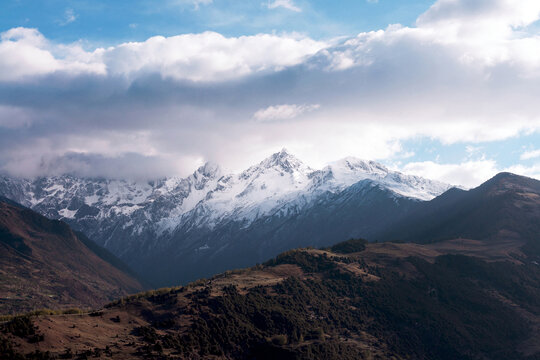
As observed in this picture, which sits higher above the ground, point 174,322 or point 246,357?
point 174,322

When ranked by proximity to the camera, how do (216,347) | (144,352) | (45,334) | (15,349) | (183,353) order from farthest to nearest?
(216,347) → (183,353) → (144,352) → (45,334) → (15,349)

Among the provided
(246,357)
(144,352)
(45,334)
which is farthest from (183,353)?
(45,334)

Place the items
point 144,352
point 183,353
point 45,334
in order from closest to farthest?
point 45,334 < point 144,352 < point 183,353

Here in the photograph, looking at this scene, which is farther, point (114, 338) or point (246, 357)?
point (246, 357)

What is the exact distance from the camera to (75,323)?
17575cm

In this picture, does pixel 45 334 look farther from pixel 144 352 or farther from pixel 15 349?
pixel 144 352

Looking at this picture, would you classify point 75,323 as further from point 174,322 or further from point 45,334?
point 174,322

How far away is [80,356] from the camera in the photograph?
489 ft

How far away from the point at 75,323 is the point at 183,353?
36.7m

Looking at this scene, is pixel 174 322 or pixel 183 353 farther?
pixel 174 322

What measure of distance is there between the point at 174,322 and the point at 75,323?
37346mm

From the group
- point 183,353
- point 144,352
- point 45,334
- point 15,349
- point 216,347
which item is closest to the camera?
point 15,349

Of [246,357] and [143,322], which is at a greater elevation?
[143,322]

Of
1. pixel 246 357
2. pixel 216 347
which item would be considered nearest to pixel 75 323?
pixel 216 347
